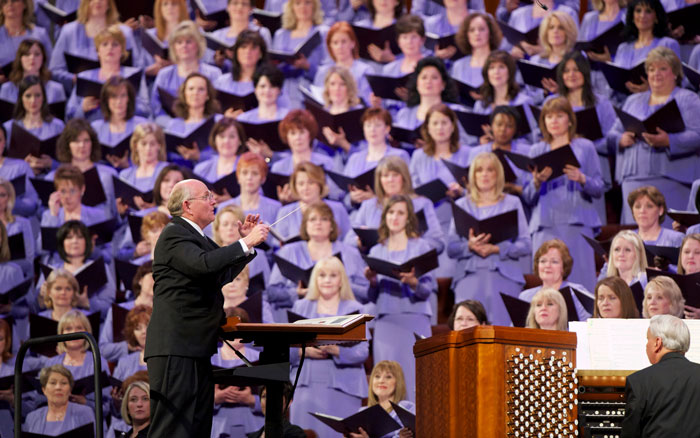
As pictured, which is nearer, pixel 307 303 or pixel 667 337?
pixel 667 337

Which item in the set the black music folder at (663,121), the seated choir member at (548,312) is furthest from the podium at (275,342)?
the black music folder at (663,121)

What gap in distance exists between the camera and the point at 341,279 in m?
5.82

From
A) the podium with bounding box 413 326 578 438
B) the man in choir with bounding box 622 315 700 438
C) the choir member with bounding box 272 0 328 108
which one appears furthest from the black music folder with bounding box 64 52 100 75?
the man in choir with bounding box 622 315 700 438

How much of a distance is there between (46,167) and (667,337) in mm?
4982

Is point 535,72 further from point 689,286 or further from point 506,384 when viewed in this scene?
point 506,384

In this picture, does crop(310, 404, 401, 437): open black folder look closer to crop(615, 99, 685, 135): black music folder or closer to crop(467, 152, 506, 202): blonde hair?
crop(467, 152, 506, 202): blonde hair

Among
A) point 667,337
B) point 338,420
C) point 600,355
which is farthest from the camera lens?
point 338,420

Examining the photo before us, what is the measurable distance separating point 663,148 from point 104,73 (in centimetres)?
390

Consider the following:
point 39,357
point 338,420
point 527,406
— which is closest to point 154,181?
point 39,357

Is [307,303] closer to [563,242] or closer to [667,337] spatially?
[563,242]

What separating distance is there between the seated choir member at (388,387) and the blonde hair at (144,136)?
2.21 metres

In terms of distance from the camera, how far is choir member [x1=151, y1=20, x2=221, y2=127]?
6.77 meters

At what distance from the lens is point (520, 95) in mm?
6188

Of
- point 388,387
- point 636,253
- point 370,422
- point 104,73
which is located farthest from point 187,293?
point 104,73
